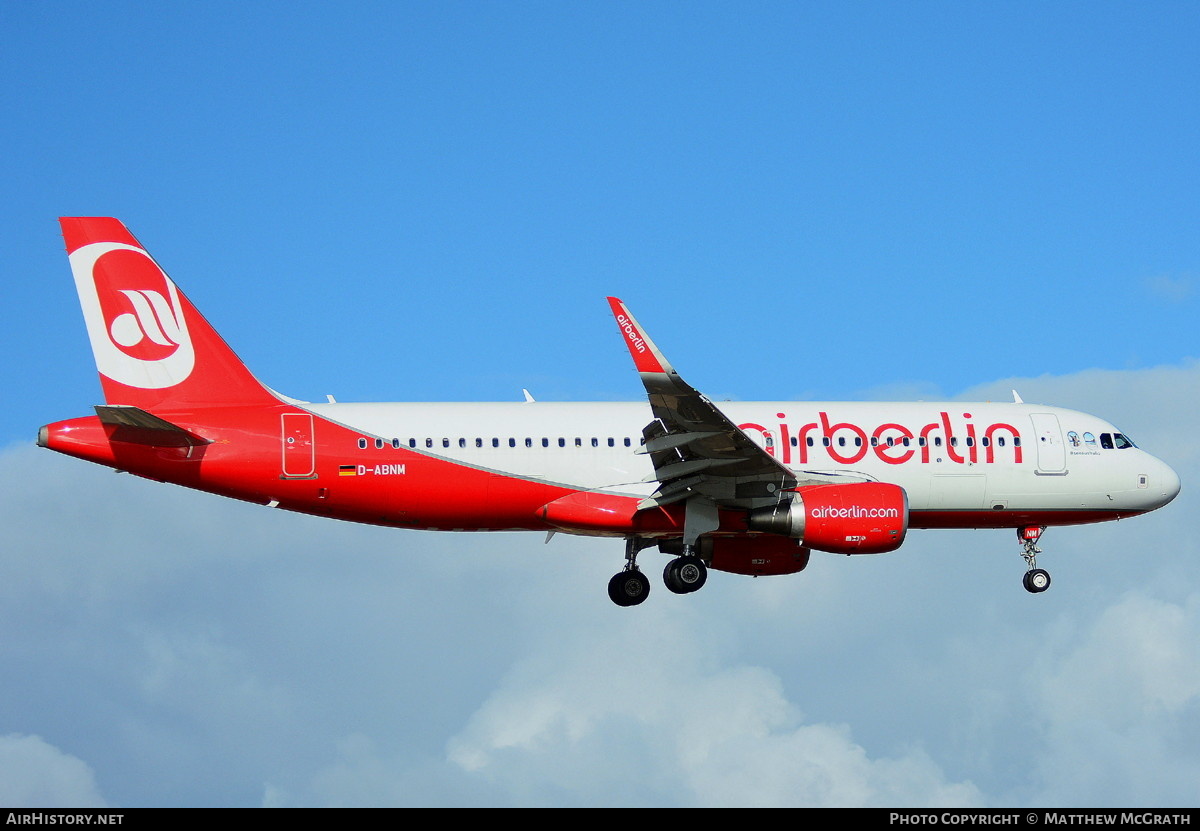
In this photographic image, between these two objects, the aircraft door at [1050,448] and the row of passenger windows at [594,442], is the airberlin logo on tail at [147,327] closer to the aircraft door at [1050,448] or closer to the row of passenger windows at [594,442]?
the row of passenger windows at [594,442]

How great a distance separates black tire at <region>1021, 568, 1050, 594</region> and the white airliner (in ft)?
7.74

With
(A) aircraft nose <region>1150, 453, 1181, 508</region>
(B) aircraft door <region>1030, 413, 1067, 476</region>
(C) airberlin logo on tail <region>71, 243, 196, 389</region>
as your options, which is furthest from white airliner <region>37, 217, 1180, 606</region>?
(A) aircraft nose <region>1150, 453, 1181, 508</region>

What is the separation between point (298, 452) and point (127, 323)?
5171 mm

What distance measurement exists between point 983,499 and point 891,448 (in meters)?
2.80

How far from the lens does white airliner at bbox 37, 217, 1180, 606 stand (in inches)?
1355

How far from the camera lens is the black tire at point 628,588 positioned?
3847 cm

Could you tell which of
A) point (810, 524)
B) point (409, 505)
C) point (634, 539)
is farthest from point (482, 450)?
point (810, 524)

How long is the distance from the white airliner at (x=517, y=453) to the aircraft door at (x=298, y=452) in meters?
0.04

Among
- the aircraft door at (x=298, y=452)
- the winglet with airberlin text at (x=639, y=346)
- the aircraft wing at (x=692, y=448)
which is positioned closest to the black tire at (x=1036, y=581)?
the aircraft wing at (x=692, y=448)

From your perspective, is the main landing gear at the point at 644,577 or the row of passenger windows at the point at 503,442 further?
the main landing gear at the point at 644,577

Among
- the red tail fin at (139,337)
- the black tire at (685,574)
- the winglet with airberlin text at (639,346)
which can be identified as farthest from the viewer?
the black tire at (685,574)

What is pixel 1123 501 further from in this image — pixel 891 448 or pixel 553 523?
pixel 553 523

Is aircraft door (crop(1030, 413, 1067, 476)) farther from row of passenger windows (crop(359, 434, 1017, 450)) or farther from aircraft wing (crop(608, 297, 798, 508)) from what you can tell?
aircraft wing (crop(608, 297, 798, 508))

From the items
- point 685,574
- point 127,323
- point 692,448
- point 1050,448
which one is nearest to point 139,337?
point 127,323
